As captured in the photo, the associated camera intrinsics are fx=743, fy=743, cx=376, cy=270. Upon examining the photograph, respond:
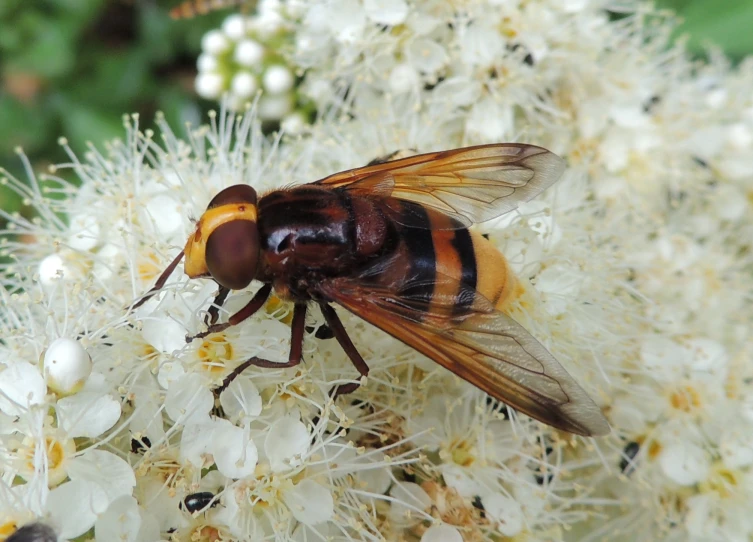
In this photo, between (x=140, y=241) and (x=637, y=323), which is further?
(x=637, y=323)

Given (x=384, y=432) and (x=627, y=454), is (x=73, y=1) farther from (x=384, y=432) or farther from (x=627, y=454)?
(x=627, y=454)

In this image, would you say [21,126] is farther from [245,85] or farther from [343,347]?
[343,347]

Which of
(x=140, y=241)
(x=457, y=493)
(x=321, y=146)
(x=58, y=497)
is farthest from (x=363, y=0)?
(x=58, y=497)

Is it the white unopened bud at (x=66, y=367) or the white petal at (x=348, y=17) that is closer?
the white unopened bud at (x=66, y=367)

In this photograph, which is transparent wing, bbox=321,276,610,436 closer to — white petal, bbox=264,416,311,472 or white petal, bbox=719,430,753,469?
white petal, bbox=264,416,311,472

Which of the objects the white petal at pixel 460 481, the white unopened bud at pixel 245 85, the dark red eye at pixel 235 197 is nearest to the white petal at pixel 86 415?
the dark red eye at pixel 235 197

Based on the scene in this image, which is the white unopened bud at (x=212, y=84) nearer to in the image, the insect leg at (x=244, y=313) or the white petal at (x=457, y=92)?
the white petal at (x=457, y=92)

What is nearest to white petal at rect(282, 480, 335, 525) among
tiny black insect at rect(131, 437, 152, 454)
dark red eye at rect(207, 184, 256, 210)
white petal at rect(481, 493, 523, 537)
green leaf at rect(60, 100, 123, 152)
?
tiny black insect at rect(131, 437, 152, 454)
